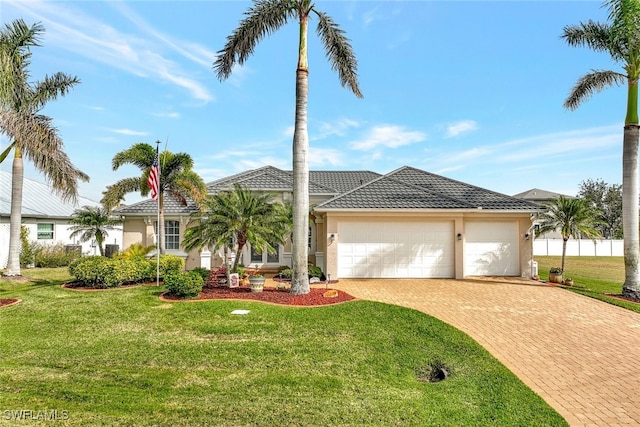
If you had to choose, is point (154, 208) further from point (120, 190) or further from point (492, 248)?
point (492, 248)

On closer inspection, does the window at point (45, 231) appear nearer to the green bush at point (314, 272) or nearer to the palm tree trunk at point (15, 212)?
the palm tree trunk at point (15, 212)

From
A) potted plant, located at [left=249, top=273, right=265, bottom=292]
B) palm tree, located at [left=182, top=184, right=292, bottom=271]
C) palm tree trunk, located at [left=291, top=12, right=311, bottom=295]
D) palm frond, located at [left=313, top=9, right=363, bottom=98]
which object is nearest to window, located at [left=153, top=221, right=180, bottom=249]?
palm tree, located at [left=182, top=184, right=292, bottom=271]

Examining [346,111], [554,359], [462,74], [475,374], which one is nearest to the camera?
[475,374]

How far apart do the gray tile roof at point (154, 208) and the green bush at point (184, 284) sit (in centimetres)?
840

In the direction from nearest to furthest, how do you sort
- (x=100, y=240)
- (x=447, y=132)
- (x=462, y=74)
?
(x=462, y=74), (x=100, y=240), (x=447, y=132)

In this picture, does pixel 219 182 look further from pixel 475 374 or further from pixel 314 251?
pixel 475 374

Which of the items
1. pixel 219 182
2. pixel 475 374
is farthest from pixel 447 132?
pixel 475 374

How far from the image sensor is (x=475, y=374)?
6.51m

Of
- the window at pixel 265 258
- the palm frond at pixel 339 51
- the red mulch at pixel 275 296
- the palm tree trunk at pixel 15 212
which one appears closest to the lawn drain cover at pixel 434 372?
the red mulch at pixel 275 296

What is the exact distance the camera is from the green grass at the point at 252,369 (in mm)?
4988

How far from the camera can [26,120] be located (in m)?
12.4

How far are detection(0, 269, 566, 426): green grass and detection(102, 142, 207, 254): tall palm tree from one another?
8117 millimetres

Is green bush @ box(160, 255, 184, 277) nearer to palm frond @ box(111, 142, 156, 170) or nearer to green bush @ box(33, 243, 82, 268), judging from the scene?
palm frond @ box(111, 142, 156, 170)

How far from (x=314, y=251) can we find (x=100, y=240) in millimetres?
13280
